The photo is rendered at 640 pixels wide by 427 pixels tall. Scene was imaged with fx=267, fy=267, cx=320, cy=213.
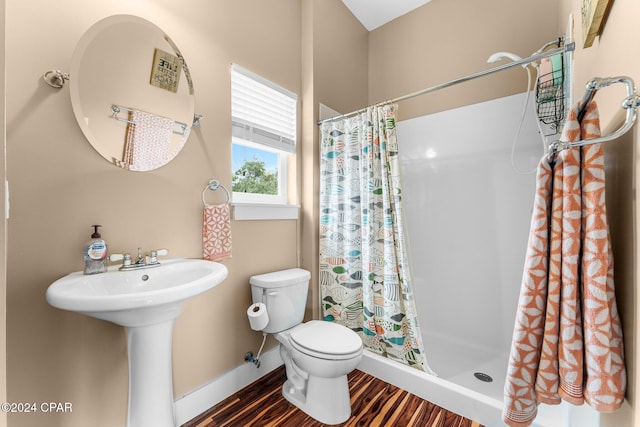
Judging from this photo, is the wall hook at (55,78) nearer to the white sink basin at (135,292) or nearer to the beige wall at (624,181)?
the white sink basin at (135,292)

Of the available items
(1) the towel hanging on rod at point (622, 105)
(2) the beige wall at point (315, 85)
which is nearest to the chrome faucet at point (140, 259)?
(2) the beige wall at point (315, 85)

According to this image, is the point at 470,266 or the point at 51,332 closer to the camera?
the point at 51,332

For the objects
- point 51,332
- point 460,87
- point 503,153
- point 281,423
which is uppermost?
point 460,87

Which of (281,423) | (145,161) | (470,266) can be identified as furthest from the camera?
(470,266)

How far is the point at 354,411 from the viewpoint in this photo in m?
1.47

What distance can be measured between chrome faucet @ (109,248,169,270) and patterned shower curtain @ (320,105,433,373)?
1.08 meters

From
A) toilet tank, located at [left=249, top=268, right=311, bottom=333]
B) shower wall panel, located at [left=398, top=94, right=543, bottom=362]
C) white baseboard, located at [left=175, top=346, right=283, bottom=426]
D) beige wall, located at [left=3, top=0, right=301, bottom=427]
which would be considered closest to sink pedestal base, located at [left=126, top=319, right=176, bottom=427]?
beige wall, located at [left=3, top=0, right=301, bottom=427]

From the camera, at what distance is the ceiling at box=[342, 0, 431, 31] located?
2.24 m

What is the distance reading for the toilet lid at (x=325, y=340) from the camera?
1354 millimetres

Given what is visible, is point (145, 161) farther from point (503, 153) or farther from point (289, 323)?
point (503, 153)

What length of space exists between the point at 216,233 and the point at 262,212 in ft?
1.14

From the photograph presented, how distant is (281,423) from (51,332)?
1110mm

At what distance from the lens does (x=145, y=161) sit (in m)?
1.26

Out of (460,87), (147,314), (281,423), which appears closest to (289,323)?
(281,423)
